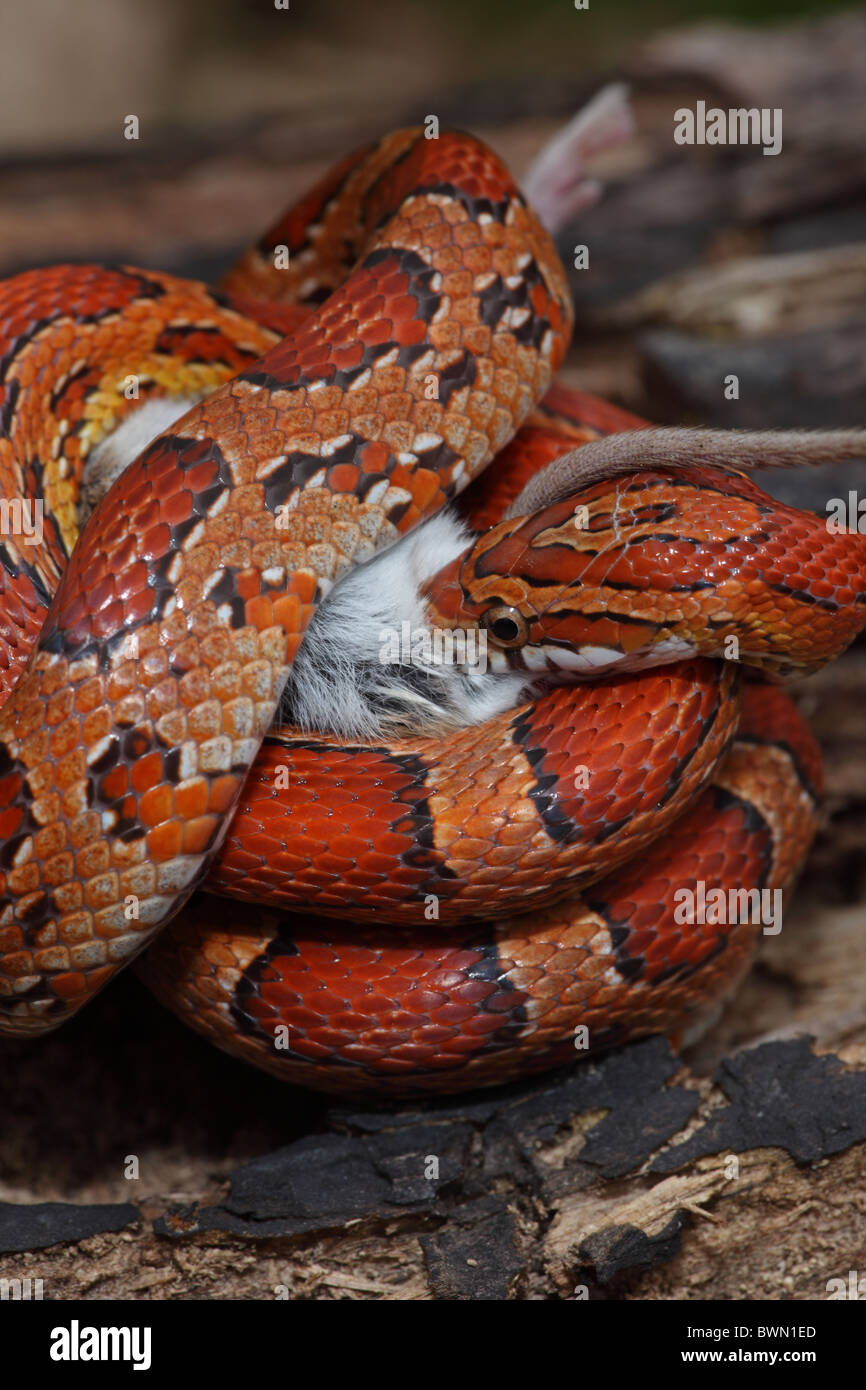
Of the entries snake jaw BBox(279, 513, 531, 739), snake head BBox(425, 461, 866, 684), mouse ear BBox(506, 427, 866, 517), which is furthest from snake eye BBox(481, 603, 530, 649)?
mouse ear BBox(506, 427, 866, 517)

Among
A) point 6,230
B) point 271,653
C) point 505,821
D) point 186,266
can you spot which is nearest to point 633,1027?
point 505,821

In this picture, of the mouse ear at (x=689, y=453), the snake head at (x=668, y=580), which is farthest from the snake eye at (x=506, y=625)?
the mouse ear at (x=689, y=453)

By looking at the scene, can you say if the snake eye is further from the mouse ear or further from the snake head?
the mouse ear

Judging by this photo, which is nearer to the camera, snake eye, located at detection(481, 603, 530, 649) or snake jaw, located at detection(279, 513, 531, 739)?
snake eye, located at detection(481, 603, 530, 649)

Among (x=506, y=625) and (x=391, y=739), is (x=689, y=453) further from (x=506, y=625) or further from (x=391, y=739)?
(x=391, y=739)

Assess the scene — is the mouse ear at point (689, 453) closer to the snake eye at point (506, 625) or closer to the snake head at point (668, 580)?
the snake head at point (668, 580)

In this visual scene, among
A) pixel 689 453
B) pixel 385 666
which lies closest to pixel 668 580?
pixel 689 453

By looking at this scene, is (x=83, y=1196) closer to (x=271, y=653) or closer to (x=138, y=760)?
(x=138, y=760)
